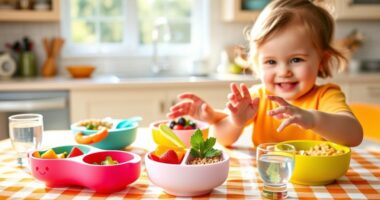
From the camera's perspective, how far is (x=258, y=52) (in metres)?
1.43

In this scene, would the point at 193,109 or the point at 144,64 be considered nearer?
the point at 193,109

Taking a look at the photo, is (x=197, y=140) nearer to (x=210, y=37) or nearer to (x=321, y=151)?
(x=321, y=151)

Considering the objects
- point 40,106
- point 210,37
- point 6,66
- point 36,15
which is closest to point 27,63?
point 6,66

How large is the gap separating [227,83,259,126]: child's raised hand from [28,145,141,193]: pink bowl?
0.32 metres

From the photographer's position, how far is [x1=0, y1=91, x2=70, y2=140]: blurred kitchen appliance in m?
2.63

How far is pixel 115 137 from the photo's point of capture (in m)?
1.32

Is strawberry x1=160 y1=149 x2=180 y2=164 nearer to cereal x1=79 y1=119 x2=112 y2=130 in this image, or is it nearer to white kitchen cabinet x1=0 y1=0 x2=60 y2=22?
cereal x1=79 y1=119 x2=112 y2=130

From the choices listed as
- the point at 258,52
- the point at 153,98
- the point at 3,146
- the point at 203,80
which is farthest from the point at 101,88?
the point at 258,52

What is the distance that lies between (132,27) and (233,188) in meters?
2.59

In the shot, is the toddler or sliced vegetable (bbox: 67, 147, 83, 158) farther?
the toddler

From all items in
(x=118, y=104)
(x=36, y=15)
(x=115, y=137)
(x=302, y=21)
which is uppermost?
(x=36, y=15)

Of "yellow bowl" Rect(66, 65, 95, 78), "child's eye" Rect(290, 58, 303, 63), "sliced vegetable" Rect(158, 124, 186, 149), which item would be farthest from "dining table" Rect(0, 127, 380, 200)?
"yellow bowl" Rect(66, 65, 95, 78)

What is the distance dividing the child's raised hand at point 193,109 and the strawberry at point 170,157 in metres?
0.38

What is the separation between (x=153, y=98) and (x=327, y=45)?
1.52 m
